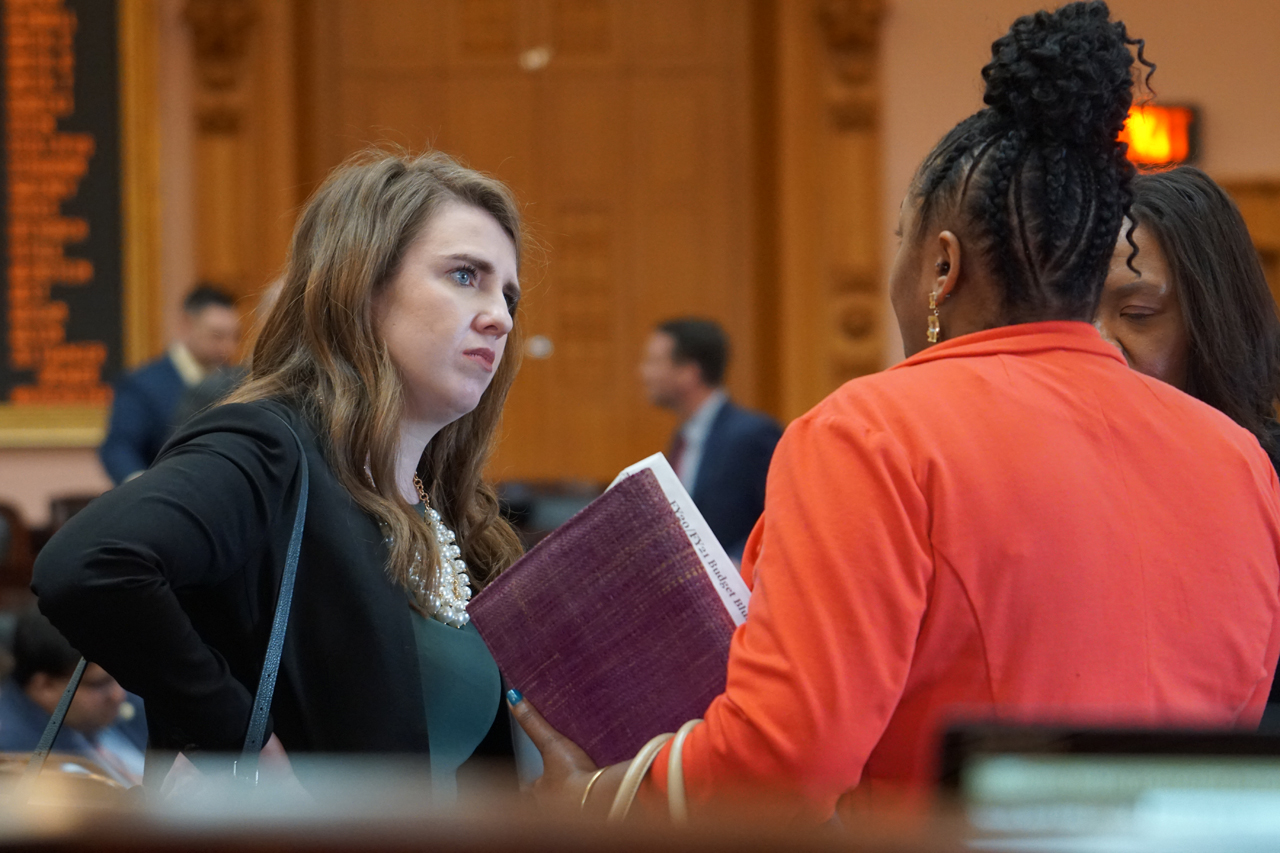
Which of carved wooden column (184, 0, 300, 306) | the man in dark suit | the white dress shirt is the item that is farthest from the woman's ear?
carved wooden column (184, 0, 300, 306)

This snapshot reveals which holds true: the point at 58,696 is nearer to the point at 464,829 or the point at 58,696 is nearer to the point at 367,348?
the point at 367,348

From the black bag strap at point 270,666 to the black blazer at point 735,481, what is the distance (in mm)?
3259

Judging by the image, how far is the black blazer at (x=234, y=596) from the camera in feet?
Answer: 4.65

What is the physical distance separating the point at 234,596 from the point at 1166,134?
226 inches

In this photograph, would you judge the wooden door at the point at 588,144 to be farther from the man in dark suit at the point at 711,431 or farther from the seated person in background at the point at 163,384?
the seated person in background at the point at 163,384

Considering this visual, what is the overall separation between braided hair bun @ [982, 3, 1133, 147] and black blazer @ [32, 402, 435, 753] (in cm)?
88

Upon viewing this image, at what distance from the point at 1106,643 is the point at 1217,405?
29.7 inches

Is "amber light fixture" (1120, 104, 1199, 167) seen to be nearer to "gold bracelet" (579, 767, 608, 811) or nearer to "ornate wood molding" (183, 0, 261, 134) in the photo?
"ornate wood molding" (183, 0, 261, 134)

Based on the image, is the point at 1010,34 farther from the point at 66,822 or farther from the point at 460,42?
the point at 460,42

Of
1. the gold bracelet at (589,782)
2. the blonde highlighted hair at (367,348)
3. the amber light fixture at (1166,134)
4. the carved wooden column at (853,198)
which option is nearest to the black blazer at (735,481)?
the carved wooden column at (853,198)

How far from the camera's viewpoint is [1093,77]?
125 cm

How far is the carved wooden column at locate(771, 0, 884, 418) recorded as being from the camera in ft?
21.2

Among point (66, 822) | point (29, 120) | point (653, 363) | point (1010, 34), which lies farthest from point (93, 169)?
point (66, 822)

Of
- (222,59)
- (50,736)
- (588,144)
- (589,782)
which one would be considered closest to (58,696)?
(50,736)
